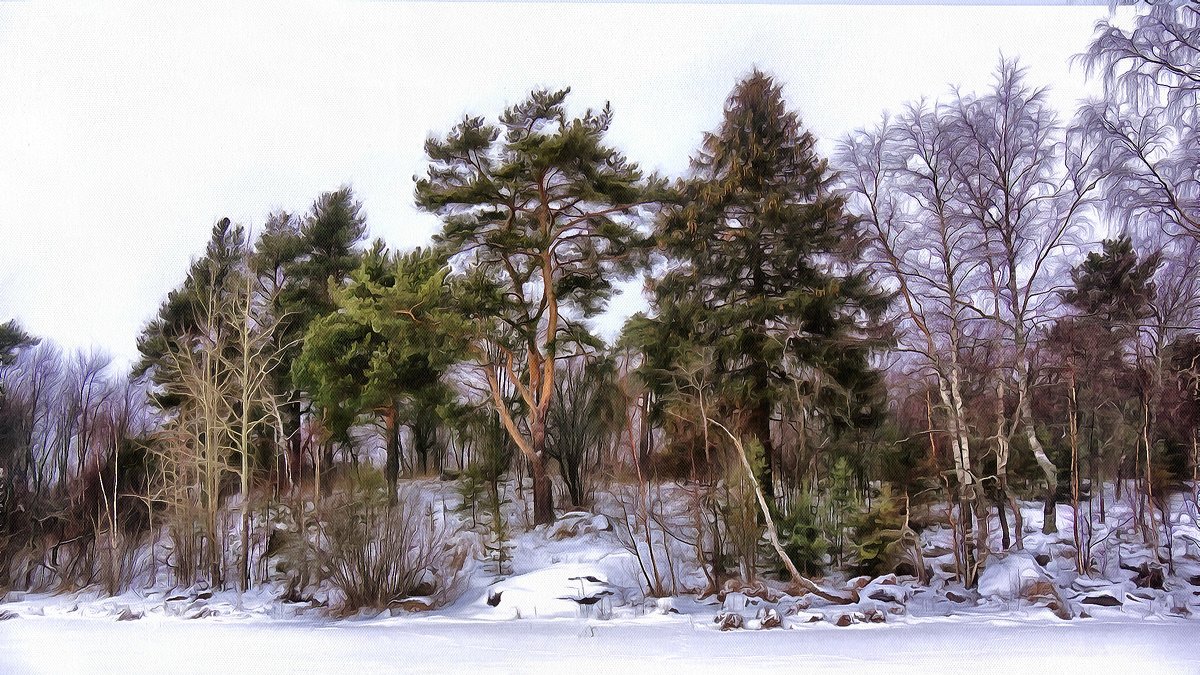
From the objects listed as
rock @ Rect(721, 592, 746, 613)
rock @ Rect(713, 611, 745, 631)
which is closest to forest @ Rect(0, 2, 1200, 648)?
rock @ Rect(721, 592, 746, 613)

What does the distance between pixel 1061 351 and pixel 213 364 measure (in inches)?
258

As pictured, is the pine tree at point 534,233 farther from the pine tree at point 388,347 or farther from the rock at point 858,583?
the rock at point 858,583

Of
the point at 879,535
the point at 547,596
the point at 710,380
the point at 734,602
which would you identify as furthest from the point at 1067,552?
the point at 547,596

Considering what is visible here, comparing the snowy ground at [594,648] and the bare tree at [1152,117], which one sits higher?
the bare tree at [1152,117]

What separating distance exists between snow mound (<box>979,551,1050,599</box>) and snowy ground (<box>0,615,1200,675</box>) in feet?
0.73

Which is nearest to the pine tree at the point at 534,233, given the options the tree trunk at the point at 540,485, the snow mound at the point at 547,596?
the tree trunk at the point at 540,485

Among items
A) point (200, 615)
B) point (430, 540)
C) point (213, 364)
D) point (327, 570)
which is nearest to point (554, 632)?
point (430, 540)

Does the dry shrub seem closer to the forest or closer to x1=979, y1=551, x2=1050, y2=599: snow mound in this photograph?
the forest

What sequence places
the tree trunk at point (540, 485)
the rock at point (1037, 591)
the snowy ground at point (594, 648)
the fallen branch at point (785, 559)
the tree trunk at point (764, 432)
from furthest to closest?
1. the tree trunk at point (540, 485)
2. the tree trunk at point (764, 432)
3. the rock at point (1037, 591)
4. the fallen branch at point (785, 559)
5. the snowy ground at point (594, 648)

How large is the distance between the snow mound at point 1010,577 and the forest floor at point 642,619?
0.01m

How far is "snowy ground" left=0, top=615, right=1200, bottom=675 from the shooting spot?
17.9 feet

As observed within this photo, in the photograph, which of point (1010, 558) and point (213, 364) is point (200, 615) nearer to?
point (213, 364)

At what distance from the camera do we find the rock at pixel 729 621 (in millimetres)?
5590

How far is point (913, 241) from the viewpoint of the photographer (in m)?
6.08
